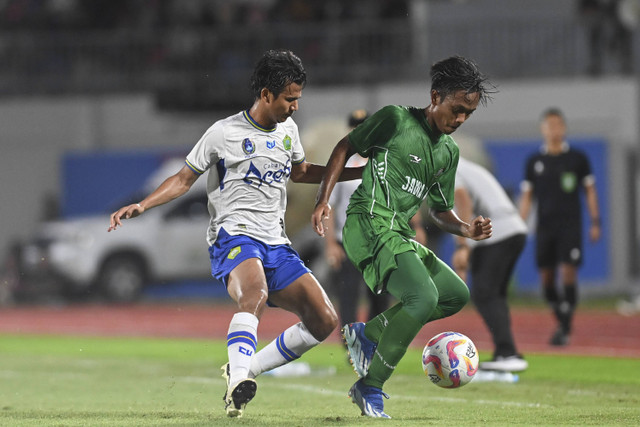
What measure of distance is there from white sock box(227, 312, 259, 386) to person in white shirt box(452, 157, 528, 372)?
11.5 ft

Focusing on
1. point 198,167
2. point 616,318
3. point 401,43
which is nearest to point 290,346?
point 198,167

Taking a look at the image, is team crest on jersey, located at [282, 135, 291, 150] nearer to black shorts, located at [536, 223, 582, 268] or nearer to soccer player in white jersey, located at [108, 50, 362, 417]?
soccer player in white jersey, located at [108, 50, 362, 417]

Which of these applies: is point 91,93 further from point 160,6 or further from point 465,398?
point 465,398

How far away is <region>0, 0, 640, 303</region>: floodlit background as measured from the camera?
2389cm

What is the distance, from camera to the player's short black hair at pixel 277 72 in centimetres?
750

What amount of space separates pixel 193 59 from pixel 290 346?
66.4 feet

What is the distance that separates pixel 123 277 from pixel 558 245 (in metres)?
11.9

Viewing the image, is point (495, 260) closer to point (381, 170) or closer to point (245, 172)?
point (381, 170)

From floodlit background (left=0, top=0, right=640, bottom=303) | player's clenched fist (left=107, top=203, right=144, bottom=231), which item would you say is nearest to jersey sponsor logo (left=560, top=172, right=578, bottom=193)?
player's clenched fist (left=107, top=203, right=144, bottom=231)

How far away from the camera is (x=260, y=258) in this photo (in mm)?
7578

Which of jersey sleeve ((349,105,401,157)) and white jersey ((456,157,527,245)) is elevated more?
jersey sleeve ((349,105,401,157))

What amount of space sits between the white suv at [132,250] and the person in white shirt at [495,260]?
12.9 meters

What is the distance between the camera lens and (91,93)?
27.8 m

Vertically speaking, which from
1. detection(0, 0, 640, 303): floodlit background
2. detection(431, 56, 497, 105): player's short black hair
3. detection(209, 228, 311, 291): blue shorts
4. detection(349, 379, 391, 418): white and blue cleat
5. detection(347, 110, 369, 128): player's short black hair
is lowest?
detection(0, 0, 640, 303): floodlit background
